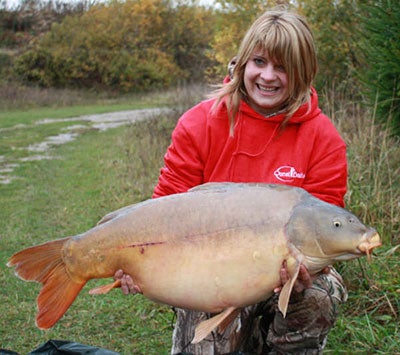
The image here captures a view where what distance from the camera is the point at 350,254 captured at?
1.97 meters

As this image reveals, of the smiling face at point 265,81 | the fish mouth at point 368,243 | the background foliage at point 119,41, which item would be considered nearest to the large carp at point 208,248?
the fish mouth at point 368,243

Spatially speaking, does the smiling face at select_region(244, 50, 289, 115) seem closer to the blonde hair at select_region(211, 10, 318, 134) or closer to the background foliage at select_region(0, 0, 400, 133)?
the blonde hair at select_region(211, 10, 318, 134)

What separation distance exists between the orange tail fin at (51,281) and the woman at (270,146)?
24.9 inches

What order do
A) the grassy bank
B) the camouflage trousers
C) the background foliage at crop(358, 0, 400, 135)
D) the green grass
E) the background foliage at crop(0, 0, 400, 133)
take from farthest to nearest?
the background foliage at crop(0, 0, 400, 133), the background foliage at crop(358, 0, 400, 135), the green grass, the grassy bank, the camouflage trousers

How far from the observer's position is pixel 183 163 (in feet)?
8.44

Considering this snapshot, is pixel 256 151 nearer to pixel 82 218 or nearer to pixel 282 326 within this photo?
pixel 282 326

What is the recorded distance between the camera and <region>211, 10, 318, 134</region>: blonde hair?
95.0 inches

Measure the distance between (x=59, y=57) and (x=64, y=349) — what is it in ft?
84.3

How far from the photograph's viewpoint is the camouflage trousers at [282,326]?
2412mm

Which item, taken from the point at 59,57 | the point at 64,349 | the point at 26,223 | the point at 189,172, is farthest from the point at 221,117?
the point at 59,57

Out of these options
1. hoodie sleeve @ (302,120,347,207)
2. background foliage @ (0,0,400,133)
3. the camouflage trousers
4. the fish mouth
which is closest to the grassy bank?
the camouflage trousers

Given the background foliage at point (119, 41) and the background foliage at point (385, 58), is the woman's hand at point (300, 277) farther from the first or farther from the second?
the background foliage at point (119, 41)

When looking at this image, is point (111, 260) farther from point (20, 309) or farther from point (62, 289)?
point (20, 309)

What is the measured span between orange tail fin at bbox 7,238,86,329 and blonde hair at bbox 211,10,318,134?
0.95 metres
